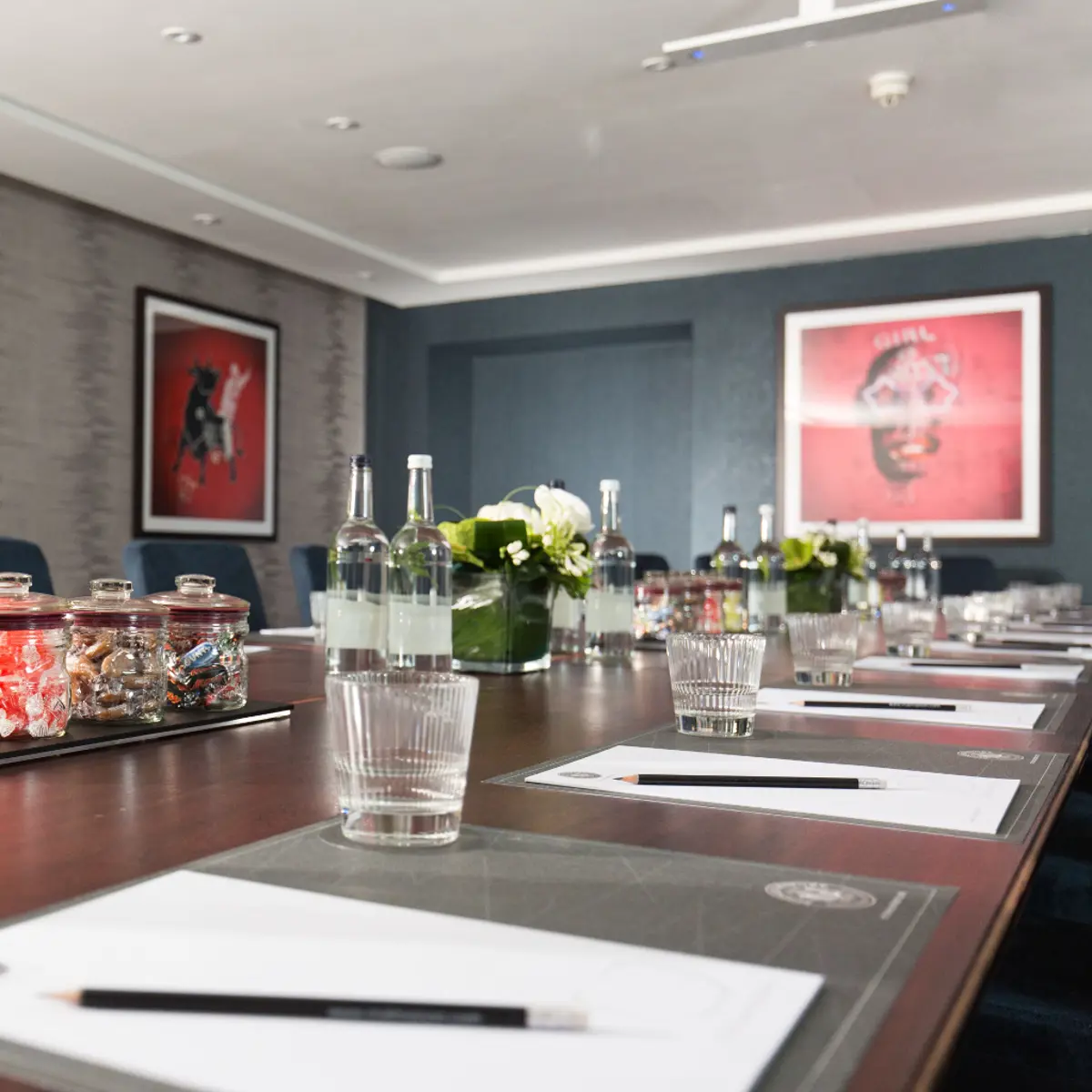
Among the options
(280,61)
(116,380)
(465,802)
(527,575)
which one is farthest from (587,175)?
(465,802)

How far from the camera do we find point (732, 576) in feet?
9.86

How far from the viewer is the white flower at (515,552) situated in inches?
69.2

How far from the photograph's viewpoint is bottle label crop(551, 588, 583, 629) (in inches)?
86.1

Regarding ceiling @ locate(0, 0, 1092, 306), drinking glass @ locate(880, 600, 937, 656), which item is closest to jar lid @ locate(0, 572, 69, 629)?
drinking glass @ locate(880, 600, 937, 656)

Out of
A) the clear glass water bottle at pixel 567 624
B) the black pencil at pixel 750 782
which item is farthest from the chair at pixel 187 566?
the black pencil at pixel 750 782

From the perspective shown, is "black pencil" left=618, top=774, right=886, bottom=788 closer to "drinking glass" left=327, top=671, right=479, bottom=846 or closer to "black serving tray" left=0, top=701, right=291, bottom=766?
"drinking glass" left=327, top=671, right=479, bottom=846

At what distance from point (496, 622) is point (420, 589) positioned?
0.55 feet

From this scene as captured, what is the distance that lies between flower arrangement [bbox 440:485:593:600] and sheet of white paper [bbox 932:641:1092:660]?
0.80 meters

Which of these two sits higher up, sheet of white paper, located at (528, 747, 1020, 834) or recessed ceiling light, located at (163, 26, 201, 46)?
recessed ceiling light, located at (163, 26, 201, 46)

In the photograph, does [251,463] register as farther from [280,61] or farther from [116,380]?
[280,61]

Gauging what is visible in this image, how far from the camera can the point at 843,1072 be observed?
15.3 inches

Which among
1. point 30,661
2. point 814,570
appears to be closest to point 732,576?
point 814,570

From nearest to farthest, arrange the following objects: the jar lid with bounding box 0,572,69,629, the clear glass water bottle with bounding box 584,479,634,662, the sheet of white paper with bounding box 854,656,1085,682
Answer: the jar lid with bounding box 0,572,69,629 < the sheet of white paper with bounding box 854,656,1085,682 < the clear glass water bottle with bounding box 584,479,634,662

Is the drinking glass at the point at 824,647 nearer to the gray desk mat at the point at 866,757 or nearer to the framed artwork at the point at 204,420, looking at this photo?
the gray desk mat at the point at 866,757
